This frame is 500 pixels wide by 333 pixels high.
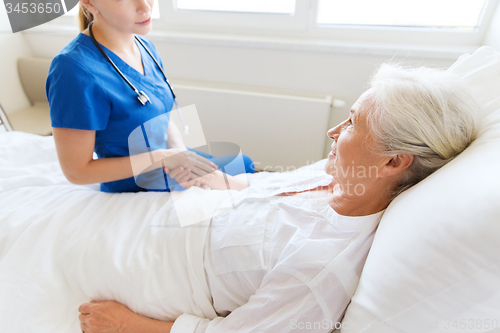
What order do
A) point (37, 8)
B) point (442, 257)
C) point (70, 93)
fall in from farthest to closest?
point (37, 8) → point (70, 93) → point (442, 257)

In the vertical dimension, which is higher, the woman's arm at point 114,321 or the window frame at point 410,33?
the window frame at point 410,33

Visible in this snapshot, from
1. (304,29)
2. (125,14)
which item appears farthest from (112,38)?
(304,29)

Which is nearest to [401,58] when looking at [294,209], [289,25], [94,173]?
[289,25]

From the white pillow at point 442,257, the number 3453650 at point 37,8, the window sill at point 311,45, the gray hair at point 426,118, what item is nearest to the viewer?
the white pillow at point 442,257

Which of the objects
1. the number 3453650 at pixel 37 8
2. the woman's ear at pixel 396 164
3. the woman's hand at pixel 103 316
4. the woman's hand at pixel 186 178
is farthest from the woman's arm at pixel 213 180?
the number 3453650 at pixel 37 8

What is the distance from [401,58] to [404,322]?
1.40 m

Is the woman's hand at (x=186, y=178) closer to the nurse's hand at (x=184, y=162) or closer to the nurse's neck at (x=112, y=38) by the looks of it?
the nurse's hand at (x=184, y=162)

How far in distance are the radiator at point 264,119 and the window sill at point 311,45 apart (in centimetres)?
24

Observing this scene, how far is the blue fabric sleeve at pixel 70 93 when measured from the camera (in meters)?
0.90

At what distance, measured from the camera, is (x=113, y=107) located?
1.00 metres

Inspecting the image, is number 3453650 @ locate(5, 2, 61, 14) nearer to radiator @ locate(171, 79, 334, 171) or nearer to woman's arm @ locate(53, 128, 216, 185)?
radiator @ locate(171, 79, 334, 171)

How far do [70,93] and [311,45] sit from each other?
3.97 ft

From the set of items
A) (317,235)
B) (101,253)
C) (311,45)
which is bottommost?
(101,253)

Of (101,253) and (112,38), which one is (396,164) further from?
(112,38)
